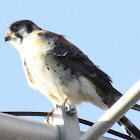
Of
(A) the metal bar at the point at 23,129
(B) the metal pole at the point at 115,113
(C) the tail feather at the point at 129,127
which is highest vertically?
(B) the metal pole at the point at 115,113

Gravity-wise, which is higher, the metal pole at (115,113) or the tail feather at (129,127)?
the metal pole at (115,113)

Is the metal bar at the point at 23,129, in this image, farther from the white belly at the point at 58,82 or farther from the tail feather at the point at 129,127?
the white belly at the point at 58,82

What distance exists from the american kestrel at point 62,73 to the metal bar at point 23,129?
101 inches

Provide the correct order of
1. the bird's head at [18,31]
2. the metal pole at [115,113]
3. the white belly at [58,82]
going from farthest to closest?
the bird's head at [18,31], the white belly at [58,82], the metal pole at [115,113]

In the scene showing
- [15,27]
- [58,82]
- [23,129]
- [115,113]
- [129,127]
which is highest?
[115,113]

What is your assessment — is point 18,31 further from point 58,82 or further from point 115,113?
point 115,113

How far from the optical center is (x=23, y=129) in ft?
6.41

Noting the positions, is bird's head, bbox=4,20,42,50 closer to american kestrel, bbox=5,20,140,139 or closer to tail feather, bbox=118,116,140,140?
american kestrel, bbox=5,20,140,139

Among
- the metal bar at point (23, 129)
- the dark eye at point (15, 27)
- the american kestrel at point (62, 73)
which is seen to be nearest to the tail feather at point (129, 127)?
the american kestrel at point (62, 73)

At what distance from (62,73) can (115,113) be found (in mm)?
2835

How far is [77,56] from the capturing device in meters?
5.11

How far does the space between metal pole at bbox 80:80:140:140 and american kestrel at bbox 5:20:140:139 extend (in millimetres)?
2719

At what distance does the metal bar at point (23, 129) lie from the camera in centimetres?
190

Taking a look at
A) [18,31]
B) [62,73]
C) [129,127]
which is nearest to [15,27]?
[18,31]
